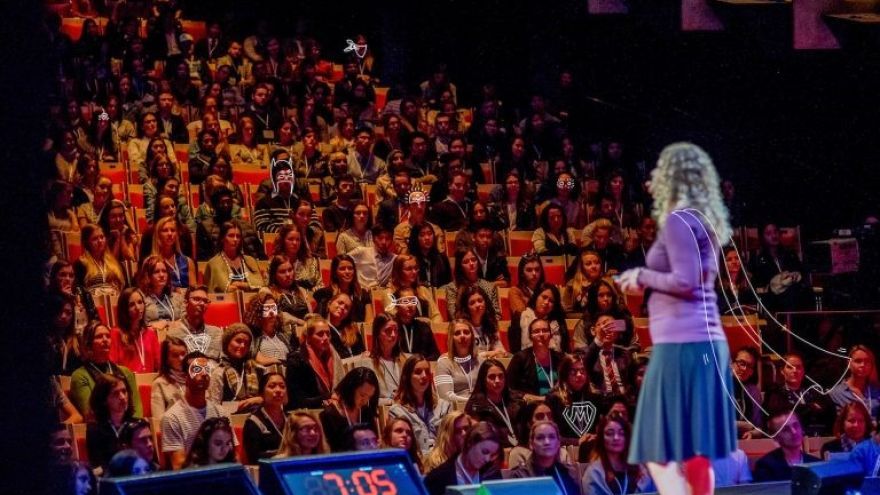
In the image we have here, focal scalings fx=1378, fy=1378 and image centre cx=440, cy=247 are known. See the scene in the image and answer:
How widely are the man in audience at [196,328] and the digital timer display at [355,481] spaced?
2059 millimetres

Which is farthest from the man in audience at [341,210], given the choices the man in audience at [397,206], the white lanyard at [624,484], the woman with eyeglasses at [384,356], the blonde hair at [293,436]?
the white lanyard at [624,484]

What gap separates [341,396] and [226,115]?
340 centimetres

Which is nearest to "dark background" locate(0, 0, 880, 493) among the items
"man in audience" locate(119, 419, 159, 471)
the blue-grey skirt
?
Result: "man in audience" locate(119, 419, 159, 471)

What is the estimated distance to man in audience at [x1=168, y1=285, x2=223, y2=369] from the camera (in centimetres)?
543

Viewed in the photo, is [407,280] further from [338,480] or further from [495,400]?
[338,480]

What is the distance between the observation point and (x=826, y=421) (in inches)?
229

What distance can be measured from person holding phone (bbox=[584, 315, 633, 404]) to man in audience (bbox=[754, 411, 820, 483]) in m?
0.74

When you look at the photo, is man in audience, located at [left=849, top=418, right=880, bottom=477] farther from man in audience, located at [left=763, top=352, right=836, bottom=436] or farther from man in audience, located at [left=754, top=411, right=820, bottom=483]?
man in audience, located at [left=763, top=352, right=836, bottom=436]

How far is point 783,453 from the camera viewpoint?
16.5 ft

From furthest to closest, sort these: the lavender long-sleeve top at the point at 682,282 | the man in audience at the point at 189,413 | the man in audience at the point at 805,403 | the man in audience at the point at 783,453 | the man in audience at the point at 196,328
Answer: the man in audience at the point at 805,403
the man in audience at the point at 196,328
the man in audience at the point at 783,453
the man in audience at the point at 189,413
the lavender long-sleeve top at the point at 682,282

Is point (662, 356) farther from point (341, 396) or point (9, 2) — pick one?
point (341, 396)

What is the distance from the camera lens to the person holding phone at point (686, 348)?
2.90 metres

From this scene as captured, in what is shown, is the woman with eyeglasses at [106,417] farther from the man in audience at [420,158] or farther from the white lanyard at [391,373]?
the man in audience at [420,158]

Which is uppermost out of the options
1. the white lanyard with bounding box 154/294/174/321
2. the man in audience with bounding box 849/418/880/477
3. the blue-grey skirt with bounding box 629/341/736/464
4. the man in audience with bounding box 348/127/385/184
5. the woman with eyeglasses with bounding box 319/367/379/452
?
the man in audience with bounding box 348/127/385/184
